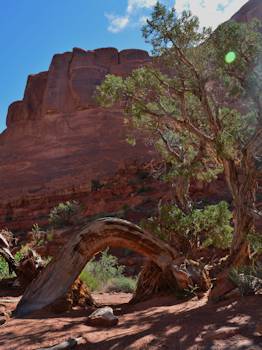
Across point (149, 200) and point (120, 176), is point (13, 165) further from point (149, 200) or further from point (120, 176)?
point (149, 200)

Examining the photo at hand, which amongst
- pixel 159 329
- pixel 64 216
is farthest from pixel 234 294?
pixel 64 216

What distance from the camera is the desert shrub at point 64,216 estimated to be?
28562mm

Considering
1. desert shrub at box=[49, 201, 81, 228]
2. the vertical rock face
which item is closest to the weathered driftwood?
desert shrub at box=[49, 201, 81, 228]

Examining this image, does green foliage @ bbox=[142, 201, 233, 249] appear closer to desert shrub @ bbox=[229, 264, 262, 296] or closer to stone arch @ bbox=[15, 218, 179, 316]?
stone arch @ bbox=[15, 218, 179, 316]

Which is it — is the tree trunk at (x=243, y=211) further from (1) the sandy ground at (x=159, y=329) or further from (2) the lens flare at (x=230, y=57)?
(2) the lens flare at (x=230, y=57)

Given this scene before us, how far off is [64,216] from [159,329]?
25356 millimetres

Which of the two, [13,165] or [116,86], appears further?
[13,165]

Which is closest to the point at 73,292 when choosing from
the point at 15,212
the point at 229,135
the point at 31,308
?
the point at 31,308

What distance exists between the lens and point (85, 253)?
Answer: 6.73 meters

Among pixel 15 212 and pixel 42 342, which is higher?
pixel 15 212

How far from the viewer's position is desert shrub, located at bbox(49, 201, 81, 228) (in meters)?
28.6

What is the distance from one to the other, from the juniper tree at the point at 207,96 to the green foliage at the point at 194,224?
81 cm

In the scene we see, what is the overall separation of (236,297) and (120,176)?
28.8 metres

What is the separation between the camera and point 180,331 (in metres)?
4.04
